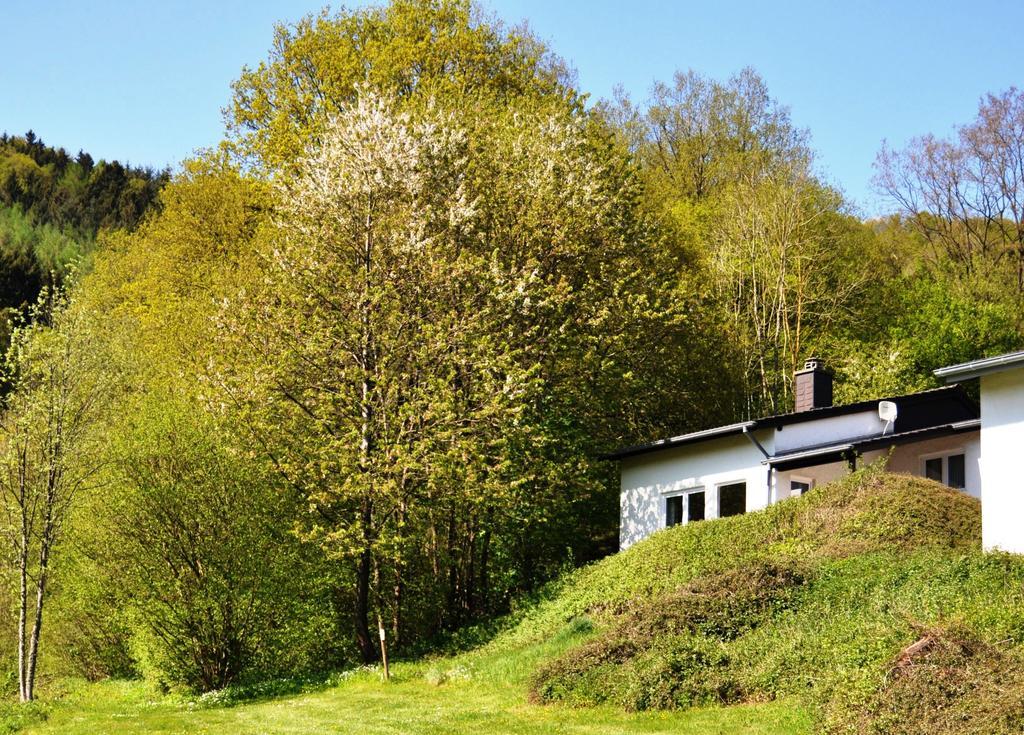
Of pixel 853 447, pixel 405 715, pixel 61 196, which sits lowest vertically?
pixel 405 715

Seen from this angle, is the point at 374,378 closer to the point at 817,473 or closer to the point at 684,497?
the point at 684,497

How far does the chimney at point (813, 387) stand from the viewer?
30.0 meters

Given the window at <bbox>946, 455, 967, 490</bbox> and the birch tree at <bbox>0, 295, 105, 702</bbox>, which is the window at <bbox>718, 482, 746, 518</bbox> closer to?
the window at <bbox>946, 455, 967, 490</bbox>

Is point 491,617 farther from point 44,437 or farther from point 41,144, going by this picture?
point 41,144

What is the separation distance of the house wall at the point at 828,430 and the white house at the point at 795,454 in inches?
0.9

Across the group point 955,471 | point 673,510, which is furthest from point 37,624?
point 955,471

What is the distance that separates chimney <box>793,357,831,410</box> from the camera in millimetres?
30000

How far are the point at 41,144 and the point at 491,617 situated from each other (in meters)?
117

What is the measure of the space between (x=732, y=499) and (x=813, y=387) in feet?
13.5

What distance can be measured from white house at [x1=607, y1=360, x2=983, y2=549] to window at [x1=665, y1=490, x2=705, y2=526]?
0.08 ft

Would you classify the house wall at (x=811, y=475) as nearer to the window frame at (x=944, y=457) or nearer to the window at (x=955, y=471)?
the window frame at (x=944, y=457)

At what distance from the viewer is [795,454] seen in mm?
25797

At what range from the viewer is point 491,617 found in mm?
26688

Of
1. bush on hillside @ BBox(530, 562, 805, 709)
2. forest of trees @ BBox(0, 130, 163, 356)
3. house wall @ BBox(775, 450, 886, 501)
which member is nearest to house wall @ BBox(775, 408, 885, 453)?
house wall @ BBox(775, 450, 886, 501)
